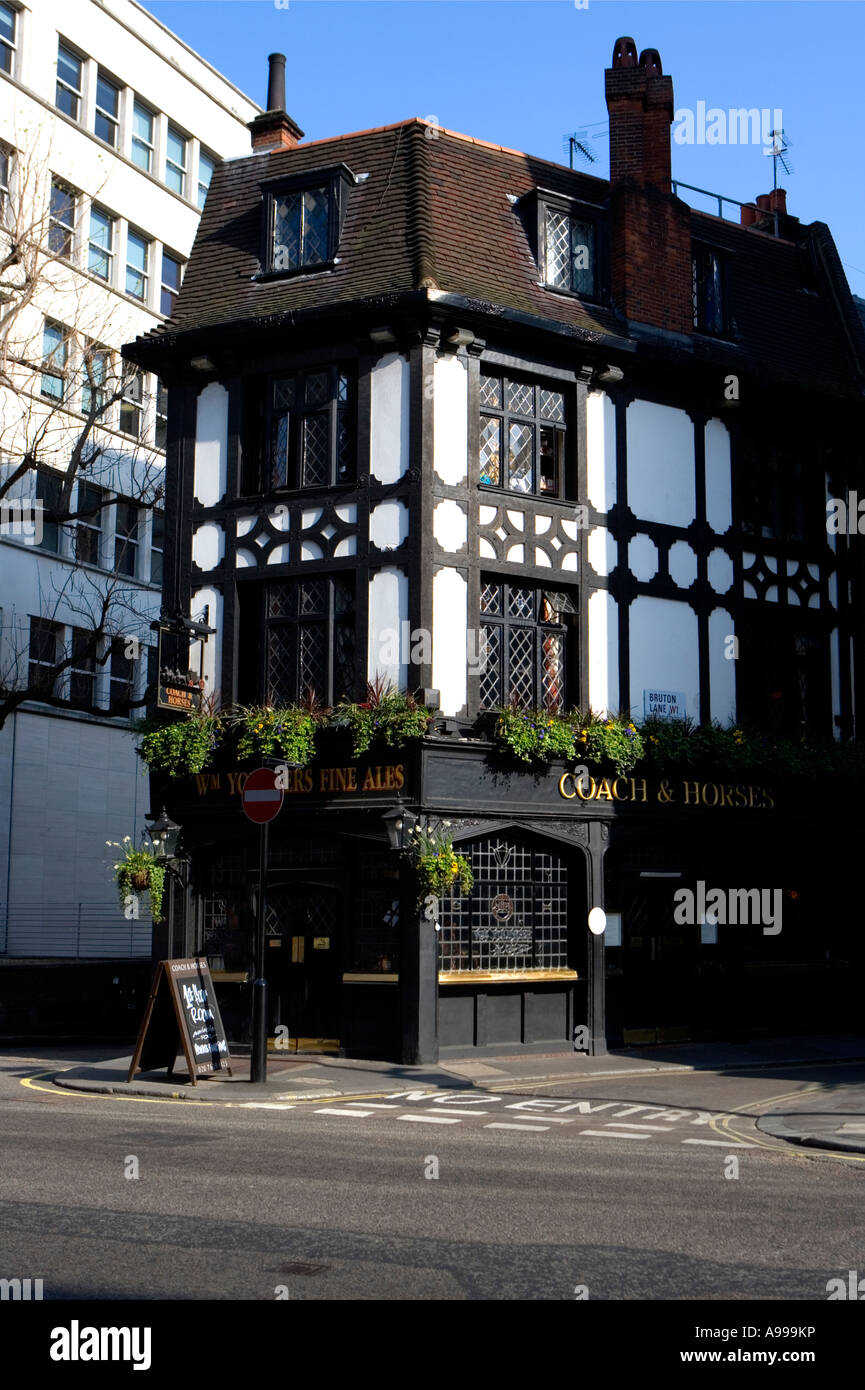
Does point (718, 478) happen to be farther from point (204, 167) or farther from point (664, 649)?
point (204, 167)

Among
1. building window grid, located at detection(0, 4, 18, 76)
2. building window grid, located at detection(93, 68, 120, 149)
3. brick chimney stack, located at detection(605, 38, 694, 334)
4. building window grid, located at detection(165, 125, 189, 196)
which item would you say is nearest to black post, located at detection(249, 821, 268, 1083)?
brick chimney stack, located at detection(605, 38, 694, 334)

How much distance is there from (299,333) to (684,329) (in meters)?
6.68

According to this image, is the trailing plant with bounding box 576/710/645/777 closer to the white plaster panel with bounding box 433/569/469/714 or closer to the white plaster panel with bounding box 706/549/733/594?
the white plaster panel with bounding box 433/569/469/714

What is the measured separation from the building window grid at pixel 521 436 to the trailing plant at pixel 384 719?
3.72m

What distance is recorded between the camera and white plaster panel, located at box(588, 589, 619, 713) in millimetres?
21656

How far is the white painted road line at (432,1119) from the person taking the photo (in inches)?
554

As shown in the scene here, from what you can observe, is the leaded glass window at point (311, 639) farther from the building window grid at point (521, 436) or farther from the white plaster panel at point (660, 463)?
the white plaster panel at point (660, 463)

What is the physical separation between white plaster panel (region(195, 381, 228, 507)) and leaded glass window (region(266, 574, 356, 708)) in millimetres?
1928

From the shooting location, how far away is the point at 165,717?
21.4 m

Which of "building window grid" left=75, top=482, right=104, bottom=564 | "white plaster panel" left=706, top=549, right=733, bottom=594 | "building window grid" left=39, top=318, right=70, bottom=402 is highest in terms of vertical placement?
"building window grid" left=39, top=318, right=70, bottom=402

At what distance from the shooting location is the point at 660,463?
2295 cm

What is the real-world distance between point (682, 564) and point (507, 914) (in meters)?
6.56

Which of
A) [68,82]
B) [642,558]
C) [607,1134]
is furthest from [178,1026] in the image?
[68,82]
